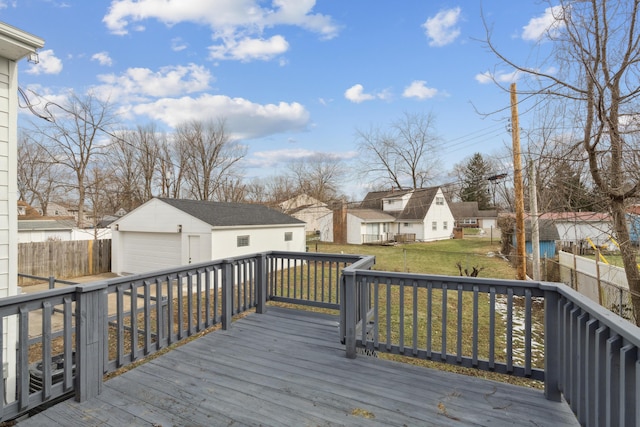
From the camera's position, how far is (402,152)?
27094mm

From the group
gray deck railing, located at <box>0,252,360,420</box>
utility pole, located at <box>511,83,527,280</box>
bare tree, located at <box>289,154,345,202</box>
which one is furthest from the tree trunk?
bare tree, located at <box>289,154,345,202</box>

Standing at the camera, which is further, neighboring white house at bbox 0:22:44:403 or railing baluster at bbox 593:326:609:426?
neighboring white house at bbox 0:22:44:403

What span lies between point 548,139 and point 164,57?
40.4 feet

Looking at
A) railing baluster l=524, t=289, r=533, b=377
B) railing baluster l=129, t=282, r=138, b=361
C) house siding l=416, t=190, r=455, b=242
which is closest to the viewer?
railing baluster l=524, t=289, r=533, b=377

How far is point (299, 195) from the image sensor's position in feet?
110

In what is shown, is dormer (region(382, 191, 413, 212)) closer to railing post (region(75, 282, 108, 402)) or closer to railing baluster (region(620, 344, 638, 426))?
railing post (region(75, 282, 108, 402))

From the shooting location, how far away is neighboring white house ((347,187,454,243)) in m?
26.7

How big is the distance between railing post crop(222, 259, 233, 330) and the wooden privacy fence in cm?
1270

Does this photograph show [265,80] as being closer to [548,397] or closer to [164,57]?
[164,57]

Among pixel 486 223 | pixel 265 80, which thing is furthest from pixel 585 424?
pixel 486 223

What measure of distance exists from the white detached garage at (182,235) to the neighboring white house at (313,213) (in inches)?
299

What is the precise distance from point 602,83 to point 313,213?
25.1 metres

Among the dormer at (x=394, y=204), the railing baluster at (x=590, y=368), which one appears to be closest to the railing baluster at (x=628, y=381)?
the railing baluster at (x=590, y=368)

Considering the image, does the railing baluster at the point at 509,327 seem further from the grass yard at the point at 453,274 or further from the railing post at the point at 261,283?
the railing post at the point at 261,283
